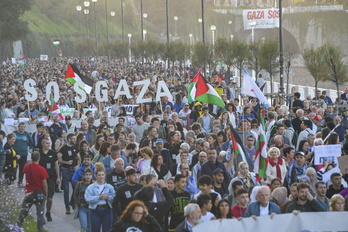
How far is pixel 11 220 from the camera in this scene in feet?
41.0

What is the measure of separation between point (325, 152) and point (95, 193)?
12.8 ft

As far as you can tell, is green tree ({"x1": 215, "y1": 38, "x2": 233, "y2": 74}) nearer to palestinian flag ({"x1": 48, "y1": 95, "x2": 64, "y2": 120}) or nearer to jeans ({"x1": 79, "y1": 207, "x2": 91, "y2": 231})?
palestinian flag ({"x1": 48, "y1": 95, "x2": 64, "y2": 120})

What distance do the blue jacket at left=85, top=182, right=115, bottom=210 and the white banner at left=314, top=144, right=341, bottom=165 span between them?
3473mm

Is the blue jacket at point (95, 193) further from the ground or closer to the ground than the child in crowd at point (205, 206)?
closer to the ground

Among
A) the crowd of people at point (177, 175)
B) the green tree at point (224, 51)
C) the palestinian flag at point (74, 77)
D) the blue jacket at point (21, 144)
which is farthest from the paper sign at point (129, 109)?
the green tree at point (224, 51)

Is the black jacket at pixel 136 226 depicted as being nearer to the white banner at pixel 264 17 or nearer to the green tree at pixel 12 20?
the green tree at pixel 12 20

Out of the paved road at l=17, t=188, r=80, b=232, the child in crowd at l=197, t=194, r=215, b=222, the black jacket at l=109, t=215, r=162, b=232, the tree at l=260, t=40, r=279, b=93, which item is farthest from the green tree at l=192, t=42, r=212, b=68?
the black jacket at l=109, t=215, r=162, b=232

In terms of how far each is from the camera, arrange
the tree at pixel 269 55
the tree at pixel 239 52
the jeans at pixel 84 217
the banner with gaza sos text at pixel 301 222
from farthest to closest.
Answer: the tree at pixel 239 52 < the tree at pixel 269 55 < the jeans at pixel 84 217 < the banner with gaza sos text at pixel 301 222

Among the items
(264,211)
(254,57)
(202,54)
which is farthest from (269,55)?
(264,211)

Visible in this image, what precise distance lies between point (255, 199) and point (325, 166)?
3.19 m

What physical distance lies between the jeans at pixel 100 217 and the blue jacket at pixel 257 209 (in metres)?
2.85

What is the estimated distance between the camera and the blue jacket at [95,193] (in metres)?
11.8

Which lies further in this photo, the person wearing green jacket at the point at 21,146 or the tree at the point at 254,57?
the tree at the point at 254,57

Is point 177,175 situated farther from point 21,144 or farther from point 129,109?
point 129,109
